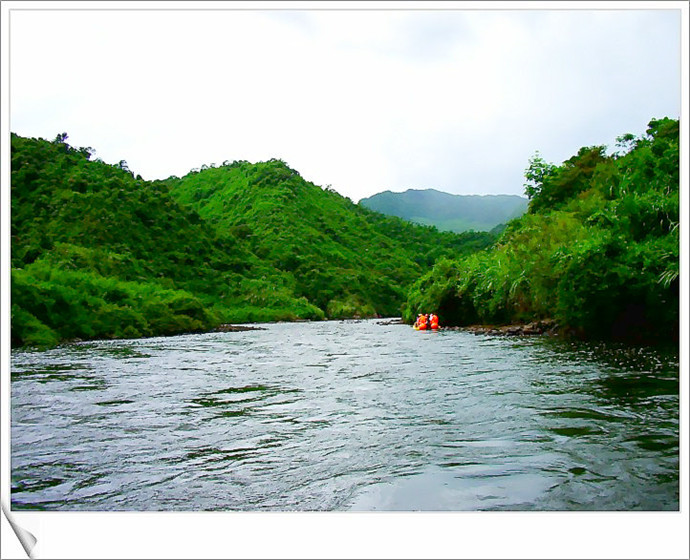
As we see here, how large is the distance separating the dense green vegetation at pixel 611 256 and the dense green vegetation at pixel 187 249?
2.22m

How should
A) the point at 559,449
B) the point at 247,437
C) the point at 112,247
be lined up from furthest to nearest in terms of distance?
the point at 112,247 → the point at 247,437 → the point at 559,449

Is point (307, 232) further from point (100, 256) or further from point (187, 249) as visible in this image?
point (100, 256)

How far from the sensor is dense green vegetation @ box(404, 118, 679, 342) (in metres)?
9.17

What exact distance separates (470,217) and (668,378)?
2787 millimetres

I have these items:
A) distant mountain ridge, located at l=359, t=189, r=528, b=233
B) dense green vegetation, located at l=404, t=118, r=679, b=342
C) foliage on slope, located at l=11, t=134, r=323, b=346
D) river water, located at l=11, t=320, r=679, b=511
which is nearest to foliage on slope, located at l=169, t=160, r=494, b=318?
foliage on slope, located at l=11, t=134, r=323, b=346

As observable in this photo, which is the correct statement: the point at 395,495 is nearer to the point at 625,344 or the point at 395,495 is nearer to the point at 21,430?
the point at 21,430

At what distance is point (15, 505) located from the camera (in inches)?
140

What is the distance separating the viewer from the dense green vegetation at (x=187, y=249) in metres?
13.0

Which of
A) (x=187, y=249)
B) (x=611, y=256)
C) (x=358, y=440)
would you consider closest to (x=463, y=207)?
(x=358, y=440)

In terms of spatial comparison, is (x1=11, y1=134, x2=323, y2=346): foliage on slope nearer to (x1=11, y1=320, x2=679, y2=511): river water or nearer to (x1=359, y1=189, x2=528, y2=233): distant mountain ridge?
(x1=11, y1=320, x2=679, y2=511): river water

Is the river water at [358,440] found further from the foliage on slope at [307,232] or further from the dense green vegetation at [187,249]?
the foliage on slope at [307,232]

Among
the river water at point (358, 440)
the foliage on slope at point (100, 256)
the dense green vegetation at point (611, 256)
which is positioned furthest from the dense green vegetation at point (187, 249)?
the river water at point (358, 440)

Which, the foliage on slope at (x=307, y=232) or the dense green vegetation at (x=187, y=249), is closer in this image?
the dense green vegetation at (x=187, y=249)

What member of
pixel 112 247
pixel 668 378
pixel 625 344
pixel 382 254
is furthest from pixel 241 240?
pixel 668 378
